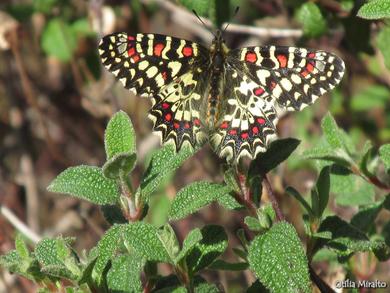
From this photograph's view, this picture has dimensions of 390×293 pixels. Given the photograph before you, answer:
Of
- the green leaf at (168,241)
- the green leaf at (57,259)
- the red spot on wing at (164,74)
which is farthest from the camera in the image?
the red spot on wing at (164,74)

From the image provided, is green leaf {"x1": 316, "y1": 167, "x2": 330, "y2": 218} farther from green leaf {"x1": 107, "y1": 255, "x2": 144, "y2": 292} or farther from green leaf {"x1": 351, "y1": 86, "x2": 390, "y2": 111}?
green leaf {"x1": 351, "y1": 86, "x2": 390, "y2": 111}

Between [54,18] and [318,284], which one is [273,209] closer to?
[318,284]

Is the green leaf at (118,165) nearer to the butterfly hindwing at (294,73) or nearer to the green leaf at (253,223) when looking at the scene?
the green leaf at (253,223)

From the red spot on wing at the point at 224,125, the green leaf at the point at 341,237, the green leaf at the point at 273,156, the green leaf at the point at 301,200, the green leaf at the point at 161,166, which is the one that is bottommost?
the green leaf at the point at 341,237

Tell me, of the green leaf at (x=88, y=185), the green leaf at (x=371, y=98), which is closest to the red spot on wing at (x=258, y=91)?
the green leaf at (x=88, y=185)

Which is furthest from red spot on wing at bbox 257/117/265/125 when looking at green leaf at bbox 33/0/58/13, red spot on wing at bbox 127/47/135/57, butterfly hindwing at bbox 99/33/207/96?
green leaf at bbox 33/0/58/13

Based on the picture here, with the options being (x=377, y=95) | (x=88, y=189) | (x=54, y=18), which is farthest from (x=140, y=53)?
(x=377, y=95)
